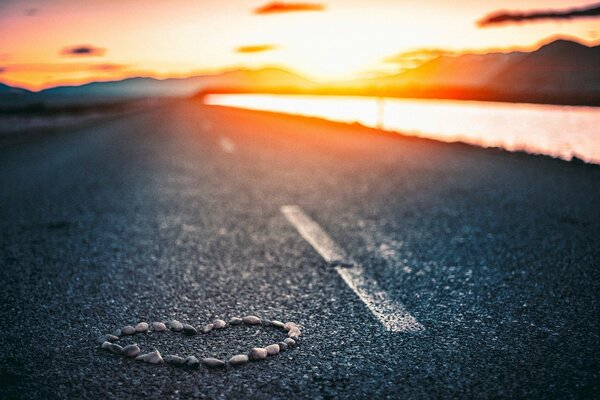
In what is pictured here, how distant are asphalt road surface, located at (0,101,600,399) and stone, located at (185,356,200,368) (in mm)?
41

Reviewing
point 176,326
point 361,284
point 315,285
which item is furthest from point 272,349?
point 361,284

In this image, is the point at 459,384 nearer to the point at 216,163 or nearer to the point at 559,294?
the point at 559,294

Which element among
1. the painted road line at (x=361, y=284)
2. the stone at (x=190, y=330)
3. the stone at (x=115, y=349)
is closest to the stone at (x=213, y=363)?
the stone at (x=190, y=330)

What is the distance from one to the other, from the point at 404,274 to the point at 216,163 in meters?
8.06

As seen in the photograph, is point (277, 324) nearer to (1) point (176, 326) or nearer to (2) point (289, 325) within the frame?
(2) point (289, 325)

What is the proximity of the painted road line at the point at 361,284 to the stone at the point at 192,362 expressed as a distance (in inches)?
44.9

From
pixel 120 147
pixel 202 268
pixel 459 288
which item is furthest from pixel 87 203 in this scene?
pixel 120 147

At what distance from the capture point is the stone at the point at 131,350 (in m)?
2.66

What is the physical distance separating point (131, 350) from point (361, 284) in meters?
1.77

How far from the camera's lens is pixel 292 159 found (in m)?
12.4

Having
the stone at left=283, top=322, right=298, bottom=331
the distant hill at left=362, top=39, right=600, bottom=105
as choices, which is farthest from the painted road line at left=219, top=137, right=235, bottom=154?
the stone at left=283, top=322, right=298, bottom=331

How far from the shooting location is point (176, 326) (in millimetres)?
2994

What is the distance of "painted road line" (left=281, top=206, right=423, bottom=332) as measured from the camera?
10.0 feet

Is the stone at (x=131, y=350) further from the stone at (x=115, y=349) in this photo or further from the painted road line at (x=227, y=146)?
the painted road line at (x=227, y=146)
